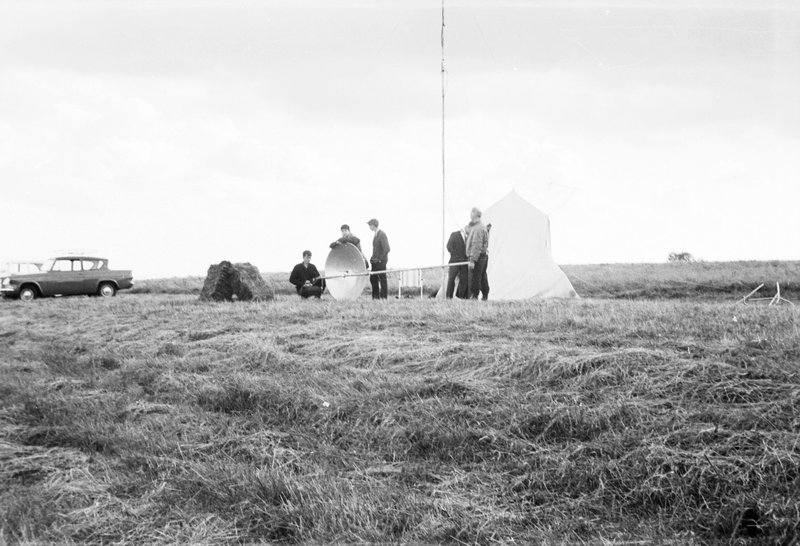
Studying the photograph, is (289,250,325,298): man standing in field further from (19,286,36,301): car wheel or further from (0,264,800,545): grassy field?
(19,286,36,301): car wheel

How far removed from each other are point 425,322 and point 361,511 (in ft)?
18.4

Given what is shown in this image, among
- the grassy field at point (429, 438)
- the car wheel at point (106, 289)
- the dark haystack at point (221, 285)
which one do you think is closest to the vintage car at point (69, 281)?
the car wheel at point (106, 289)

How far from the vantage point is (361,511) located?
3.35 metres

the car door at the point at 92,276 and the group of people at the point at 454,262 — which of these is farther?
the car door at the point at 92,276

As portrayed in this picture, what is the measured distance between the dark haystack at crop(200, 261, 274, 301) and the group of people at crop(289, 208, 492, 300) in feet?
2.98

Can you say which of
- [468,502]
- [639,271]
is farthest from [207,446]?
[639,271]

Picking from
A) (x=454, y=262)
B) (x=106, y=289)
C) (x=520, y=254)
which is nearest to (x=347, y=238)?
(x=454, y=262)

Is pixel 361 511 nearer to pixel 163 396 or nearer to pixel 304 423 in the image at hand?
pixel 304 423

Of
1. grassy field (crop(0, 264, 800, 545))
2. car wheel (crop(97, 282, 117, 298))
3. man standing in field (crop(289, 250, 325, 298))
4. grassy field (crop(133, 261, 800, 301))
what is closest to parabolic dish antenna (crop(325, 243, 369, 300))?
man standing in field (crop(289, 250, 325, 298))

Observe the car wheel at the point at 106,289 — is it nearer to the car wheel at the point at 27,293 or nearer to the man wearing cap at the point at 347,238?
the car wheel at the point at 27,293

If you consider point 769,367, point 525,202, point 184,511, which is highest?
point 525,202

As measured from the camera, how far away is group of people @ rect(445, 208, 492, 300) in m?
14.2

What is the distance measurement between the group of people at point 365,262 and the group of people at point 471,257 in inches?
61.2

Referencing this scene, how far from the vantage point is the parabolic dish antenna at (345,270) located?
15.9 meters
